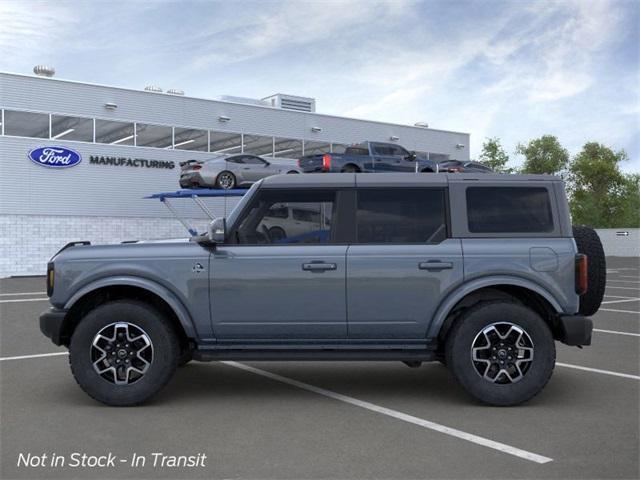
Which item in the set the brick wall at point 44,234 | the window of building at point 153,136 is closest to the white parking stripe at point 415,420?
the brick wall at point 44,234

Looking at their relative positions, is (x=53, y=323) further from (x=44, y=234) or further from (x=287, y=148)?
(x=287, y=148)

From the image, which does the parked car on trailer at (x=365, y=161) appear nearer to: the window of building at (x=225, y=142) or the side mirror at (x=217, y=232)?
the window of building at (x=225, y=142)

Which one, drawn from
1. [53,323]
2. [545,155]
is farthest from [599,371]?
[545,155]

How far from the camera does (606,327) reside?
10.8 metres

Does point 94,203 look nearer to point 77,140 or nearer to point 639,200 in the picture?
point 77,140

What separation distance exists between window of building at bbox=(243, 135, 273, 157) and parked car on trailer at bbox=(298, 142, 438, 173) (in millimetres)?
12086

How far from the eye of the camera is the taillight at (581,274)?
18.8 feet

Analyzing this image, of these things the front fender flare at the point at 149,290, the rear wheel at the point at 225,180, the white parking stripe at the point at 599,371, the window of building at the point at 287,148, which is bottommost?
the white parking stripe at the point at 599,371

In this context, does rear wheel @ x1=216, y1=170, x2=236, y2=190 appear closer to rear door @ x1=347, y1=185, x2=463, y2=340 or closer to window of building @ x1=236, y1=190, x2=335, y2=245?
window of building @ x1=236, y1=190, x2=335, y2=245

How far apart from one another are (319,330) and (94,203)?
1012 inches

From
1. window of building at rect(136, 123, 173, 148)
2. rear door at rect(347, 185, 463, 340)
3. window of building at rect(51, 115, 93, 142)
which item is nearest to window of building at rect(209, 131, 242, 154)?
window of building at rect(136, 123, 173, 148)

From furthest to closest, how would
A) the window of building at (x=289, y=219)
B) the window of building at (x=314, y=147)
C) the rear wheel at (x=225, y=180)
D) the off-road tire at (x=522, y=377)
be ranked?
the window of building at (x=314, y=147)
the rear wheel at (x=225, y=180)
the window of building at (x=289, y=219)
the off-road tire at (x=522, y=377)

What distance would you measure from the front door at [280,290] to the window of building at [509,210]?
124 cm

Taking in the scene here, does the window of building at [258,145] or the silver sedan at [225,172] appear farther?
the window of building at [258,145]
